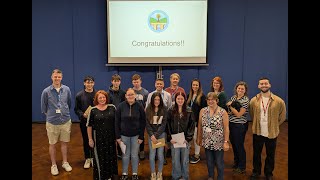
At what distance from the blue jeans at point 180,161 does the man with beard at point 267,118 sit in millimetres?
888

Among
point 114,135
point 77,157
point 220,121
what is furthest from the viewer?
point 77,157

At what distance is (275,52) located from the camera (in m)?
6.75

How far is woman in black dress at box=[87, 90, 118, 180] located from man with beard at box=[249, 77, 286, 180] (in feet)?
5.73

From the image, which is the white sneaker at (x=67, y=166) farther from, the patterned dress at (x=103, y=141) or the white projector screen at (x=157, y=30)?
the white projector screen at (x=157, y=30)

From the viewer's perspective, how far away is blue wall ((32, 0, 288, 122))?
6.61m

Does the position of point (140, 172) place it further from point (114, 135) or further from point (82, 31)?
point (82, 31)

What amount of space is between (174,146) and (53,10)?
4884 mm

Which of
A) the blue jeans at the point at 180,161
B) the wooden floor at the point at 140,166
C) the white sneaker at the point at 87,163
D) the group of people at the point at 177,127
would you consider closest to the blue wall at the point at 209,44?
the wooden floor at the point at 140,166

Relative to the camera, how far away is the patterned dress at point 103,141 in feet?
11.1

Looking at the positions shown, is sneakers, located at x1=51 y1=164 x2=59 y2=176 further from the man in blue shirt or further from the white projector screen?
the white projector screen

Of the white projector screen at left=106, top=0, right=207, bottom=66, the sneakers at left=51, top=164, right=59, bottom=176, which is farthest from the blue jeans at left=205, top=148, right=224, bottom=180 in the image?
the white projector screen at left=106, top=0, right=207, bottom=66

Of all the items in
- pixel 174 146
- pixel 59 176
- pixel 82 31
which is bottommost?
pixel 59 176

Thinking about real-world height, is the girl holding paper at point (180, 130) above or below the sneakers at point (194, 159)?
above
